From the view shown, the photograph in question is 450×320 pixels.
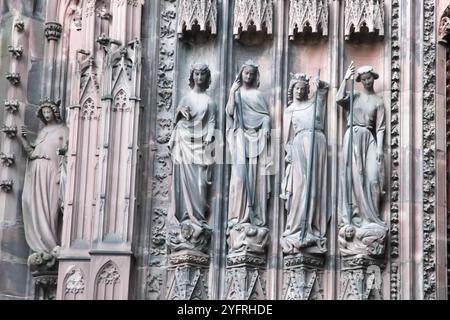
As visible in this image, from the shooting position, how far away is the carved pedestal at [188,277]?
17109 mm

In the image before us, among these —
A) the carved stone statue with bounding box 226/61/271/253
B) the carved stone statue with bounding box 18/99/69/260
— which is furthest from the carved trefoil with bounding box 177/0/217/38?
the carved stone statue with bounding box 18/99/69/260

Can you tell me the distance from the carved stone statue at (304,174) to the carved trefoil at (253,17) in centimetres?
73

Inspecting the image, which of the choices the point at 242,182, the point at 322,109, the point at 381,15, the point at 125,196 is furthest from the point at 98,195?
the point at 381,15

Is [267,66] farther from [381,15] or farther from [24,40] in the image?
[24,40]

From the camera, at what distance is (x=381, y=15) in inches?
693

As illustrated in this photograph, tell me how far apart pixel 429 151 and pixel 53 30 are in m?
4.81

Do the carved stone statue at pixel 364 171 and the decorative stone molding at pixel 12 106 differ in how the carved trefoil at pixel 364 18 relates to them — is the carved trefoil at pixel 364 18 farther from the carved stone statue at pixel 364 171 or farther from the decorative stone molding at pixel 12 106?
the decorative stone molding at pixel 12 106

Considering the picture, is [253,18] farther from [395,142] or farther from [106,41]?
[395,142]

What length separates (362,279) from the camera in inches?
663

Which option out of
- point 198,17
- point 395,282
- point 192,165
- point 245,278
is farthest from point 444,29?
point 245,278

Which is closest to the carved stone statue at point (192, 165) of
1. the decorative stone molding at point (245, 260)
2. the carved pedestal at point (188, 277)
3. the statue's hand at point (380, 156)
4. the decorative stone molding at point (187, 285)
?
the carved pedestal at point (188, 277)

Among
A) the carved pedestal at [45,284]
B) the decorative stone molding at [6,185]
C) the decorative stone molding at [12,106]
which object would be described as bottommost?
the carved pedestal at [45,284]

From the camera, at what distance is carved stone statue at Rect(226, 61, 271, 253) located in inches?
677

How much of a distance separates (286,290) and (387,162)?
70.8 inches
